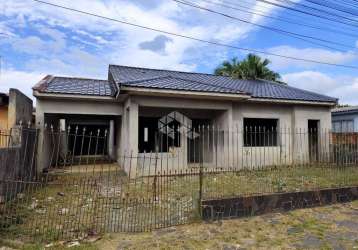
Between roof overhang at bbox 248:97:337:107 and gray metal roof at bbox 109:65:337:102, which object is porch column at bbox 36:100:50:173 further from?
roof overhang at bbox 248:97:337:107

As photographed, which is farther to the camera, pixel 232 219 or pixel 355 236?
pixel 232 219

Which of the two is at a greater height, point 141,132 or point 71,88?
point 71,88

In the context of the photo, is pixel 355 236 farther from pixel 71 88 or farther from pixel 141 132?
pixel 71 88

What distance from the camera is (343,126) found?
19750mm

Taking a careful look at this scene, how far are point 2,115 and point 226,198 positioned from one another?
981 centimetres

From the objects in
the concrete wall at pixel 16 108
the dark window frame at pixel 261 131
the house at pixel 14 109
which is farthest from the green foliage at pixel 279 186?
the concrete wall at pixel 16 108

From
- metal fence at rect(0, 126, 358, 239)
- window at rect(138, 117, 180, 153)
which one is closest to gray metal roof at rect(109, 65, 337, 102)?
metal fence at rect(0, 126, 358, 239)

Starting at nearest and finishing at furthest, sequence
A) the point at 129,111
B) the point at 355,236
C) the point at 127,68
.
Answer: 1. the point at 355,236
2. the point at 129,111
3. the point at 127,68

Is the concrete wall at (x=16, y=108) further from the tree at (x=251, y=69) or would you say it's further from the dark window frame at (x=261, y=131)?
the tree at (x=251, y=69)

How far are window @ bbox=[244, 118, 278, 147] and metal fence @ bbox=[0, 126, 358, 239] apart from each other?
0.05 meters

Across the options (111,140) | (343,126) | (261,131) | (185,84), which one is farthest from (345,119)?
(111,140)

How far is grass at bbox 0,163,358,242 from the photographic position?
563 centimetres

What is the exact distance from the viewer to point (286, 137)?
14.3 metres

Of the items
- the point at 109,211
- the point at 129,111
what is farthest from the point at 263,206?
the point at 129,111
